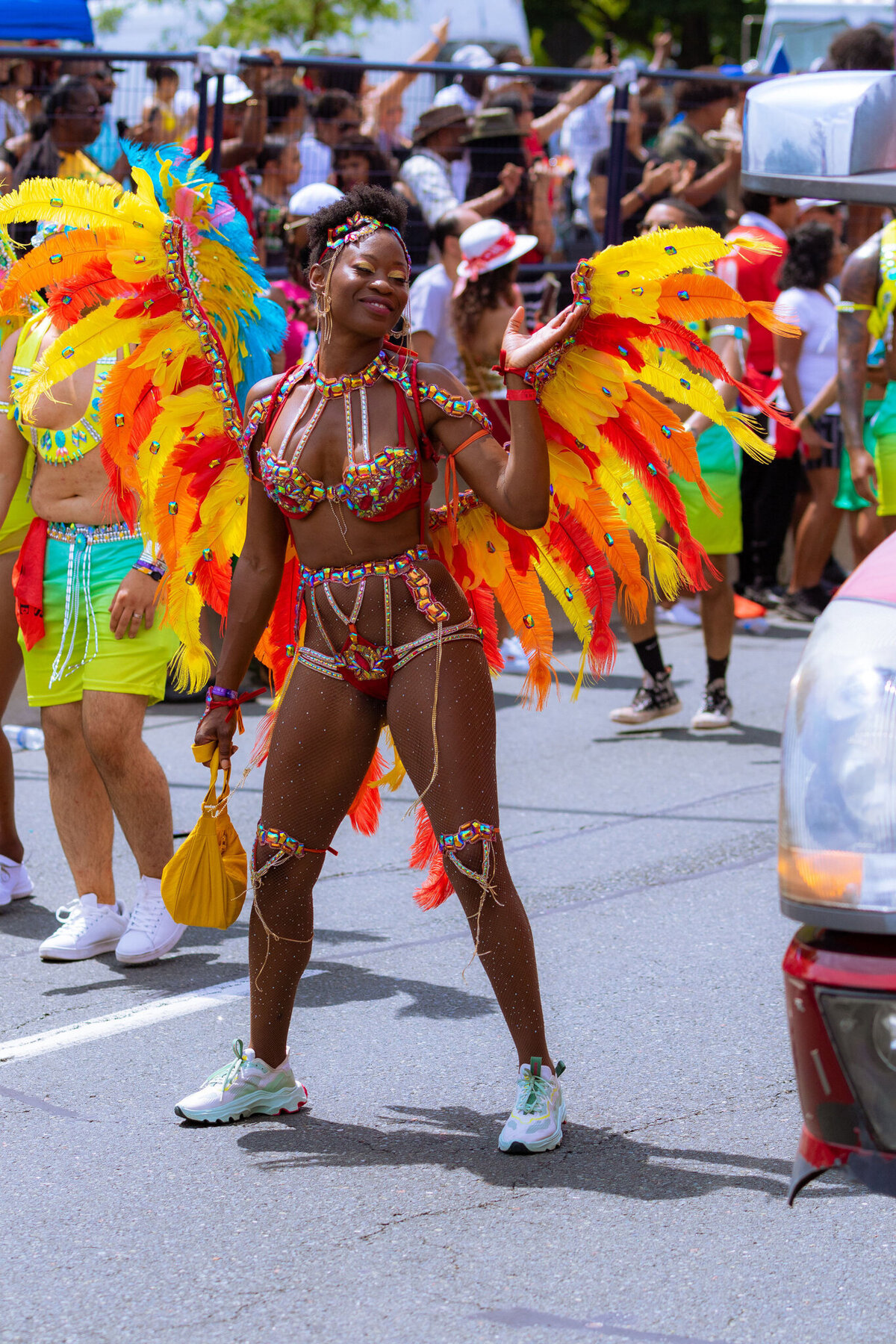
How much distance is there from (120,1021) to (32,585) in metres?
1.35

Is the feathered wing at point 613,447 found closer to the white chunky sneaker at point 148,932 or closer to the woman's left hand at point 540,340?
the woman's left hand at point 540,340

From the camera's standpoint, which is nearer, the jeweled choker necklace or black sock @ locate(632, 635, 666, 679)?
the jeweled choker necklace

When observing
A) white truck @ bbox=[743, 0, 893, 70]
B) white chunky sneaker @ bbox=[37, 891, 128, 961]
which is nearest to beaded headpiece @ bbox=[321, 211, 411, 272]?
white chunky sneaker @ bbox=[37, 891, 128, 961]

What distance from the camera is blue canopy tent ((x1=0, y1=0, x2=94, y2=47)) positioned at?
8445 mm

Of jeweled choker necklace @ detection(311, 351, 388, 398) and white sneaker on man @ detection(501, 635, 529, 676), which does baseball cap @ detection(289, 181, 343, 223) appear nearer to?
white sneaker on man @ detection(501, 635, 529, 676)

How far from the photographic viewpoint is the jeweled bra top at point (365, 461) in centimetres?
356

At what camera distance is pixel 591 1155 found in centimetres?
359

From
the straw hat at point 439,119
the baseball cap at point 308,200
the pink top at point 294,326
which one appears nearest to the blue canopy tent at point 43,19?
the baseball cap at point 308,200

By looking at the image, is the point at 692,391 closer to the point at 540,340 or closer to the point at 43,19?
the point at 540,340

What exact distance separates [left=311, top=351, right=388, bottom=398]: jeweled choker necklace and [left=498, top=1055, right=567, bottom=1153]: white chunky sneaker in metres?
1.47

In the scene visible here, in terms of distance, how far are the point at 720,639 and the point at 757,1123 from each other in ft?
13.6

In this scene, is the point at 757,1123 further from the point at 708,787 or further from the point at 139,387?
the point at 708,787

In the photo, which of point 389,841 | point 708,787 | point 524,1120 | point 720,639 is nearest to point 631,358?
point 524,1120

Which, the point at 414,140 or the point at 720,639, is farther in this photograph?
the point at 414,140
